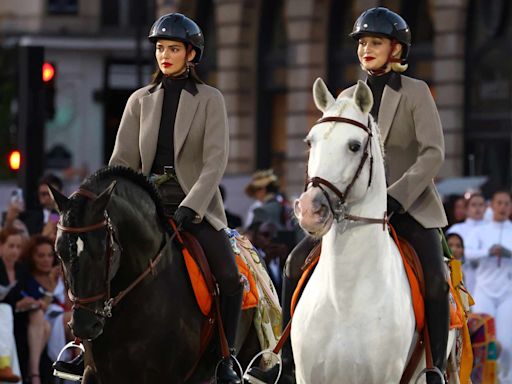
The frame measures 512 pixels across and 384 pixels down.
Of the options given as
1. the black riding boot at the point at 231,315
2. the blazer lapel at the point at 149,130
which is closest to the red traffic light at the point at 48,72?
the blazer lapel at the point at 149,130

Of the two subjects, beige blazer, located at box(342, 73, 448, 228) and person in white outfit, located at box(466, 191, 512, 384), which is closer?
beige blazer, located at box(342, 73, 448, 228)

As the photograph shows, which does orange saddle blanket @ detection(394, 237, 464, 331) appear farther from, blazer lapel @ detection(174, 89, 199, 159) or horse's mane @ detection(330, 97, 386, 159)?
blazer lapel @ detection(174, 89, 199, 159)

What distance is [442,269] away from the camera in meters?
11.1

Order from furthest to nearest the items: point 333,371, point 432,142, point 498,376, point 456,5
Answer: point 456,5
point 498,376
point 432,142
point 333,371

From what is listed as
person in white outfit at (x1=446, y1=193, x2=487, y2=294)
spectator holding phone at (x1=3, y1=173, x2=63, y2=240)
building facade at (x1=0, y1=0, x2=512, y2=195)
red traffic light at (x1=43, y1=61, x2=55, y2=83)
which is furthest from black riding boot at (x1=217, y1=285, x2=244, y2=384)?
building facade at (x1=0, y1=0, x2=512, y2=195)

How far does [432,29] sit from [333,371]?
88.0 feet

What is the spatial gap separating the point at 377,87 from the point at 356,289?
5.00ft

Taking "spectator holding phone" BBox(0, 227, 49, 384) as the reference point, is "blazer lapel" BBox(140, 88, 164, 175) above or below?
above

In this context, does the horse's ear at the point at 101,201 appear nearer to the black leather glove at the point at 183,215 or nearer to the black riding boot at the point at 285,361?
the black leather glove at the point at 183,215

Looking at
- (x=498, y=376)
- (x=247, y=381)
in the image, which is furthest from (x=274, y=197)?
(x=247, y=381)

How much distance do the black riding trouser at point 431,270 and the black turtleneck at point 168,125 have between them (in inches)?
56.7

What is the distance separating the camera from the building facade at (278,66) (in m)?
35.3

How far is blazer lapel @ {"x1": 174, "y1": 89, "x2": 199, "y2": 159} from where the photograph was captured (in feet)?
40.5

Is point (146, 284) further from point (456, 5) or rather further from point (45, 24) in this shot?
point (45, 24)
